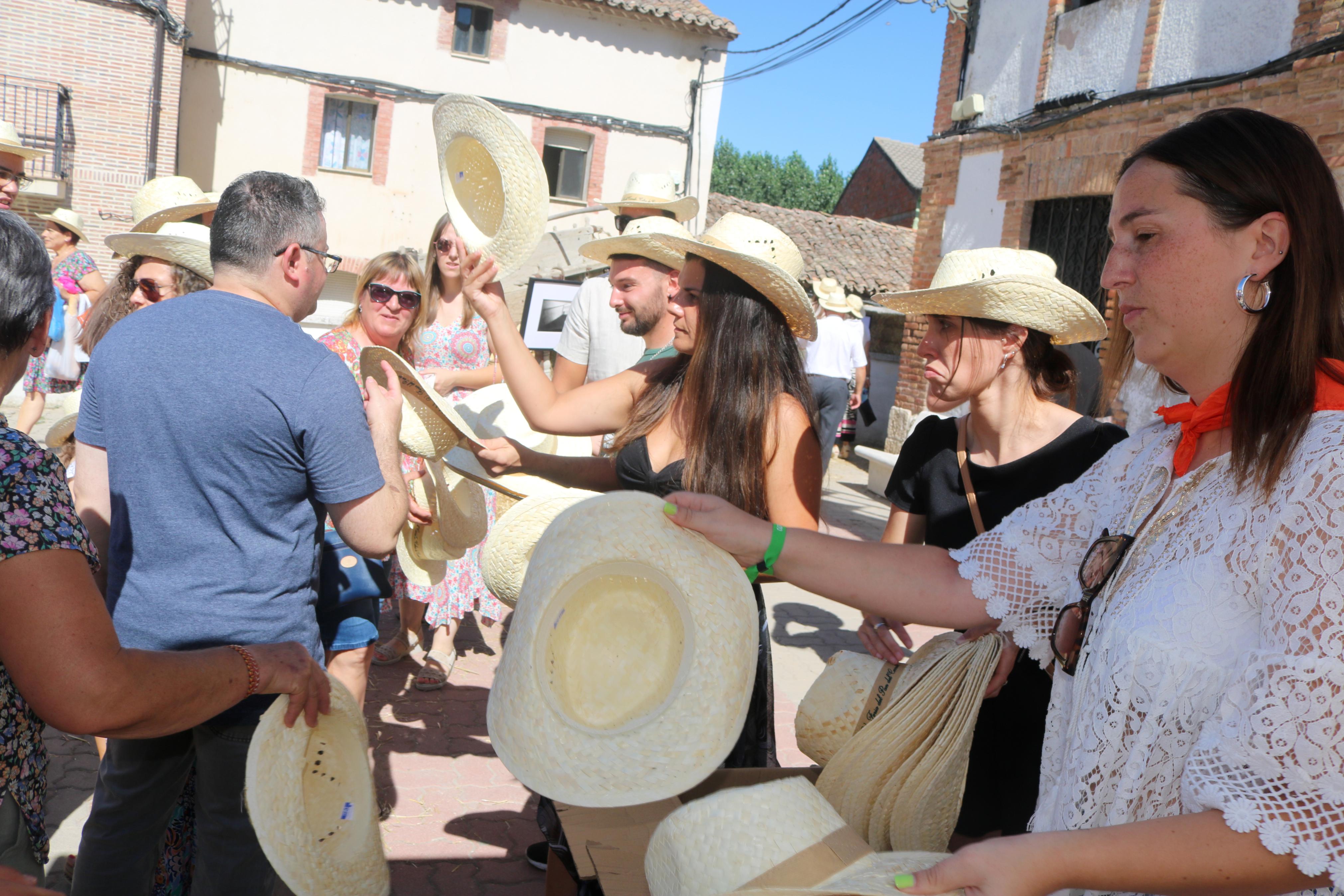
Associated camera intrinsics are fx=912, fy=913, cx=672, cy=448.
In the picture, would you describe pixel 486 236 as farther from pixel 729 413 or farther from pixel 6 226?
pixel 6 226

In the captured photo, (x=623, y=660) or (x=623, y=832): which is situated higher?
(x=623, y=660)

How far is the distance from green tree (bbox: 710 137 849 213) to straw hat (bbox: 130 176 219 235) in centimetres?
5413

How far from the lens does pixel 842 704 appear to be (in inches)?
71.8

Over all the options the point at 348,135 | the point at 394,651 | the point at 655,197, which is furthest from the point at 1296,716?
the point at 348,135

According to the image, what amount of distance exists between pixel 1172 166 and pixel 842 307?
927cm

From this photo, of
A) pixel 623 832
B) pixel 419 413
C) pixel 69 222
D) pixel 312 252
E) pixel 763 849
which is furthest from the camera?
pixel 69 222

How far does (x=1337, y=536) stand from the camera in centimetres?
116

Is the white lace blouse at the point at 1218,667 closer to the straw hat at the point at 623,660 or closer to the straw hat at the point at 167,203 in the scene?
the straw hat at the point at 623,660

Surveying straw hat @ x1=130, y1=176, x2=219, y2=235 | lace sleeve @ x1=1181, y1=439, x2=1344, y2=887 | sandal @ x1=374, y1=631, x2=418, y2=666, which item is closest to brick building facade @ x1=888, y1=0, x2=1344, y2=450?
sandal @ x1=374, y1=631, x2=418, y2=666

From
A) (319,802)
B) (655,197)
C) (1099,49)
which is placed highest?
(1099,49)

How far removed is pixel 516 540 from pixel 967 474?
131 centimetres

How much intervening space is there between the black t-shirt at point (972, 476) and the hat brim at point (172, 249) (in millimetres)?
2777

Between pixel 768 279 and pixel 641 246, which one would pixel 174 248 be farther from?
pixel 768 279

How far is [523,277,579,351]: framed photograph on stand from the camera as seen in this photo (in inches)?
265
